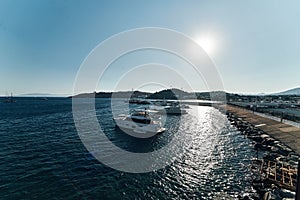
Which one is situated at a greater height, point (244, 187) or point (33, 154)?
point (33, 154)

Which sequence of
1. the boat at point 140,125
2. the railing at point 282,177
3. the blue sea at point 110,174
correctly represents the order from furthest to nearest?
the boat at point 140,125, the railing at point 282,177, the blue sea at point 110,174

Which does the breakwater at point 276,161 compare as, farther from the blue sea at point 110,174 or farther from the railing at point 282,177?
the blue sea at point 110,174

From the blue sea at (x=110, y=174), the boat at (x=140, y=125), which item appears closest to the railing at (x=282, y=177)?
the blue sea at (x=110, y=174)

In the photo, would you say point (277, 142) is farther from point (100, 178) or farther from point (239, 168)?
point (100, 178)

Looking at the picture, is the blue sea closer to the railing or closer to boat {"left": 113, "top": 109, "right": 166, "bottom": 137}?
the railing

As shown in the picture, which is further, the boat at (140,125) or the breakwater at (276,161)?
the boat at (140,125)

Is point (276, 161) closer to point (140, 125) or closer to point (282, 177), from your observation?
point (282, 177)

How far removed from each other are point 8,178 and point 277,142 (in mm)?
36283

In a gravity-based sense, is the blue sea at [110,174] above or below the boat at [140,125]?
below

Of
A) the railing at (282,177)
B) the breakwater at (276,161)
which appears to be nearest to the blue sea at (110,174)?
the breakwater at (276,161)

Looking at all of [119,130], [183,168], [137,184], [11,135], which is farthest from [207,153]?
[11,135]

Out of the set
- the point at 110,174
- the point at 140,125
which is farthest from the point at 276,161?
the point at 140,125

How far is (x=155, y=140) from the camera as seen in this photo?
30.3 metres

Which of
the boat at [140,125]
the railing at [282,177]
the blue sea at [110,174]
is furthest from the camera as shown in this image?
the boat at [140,125]
